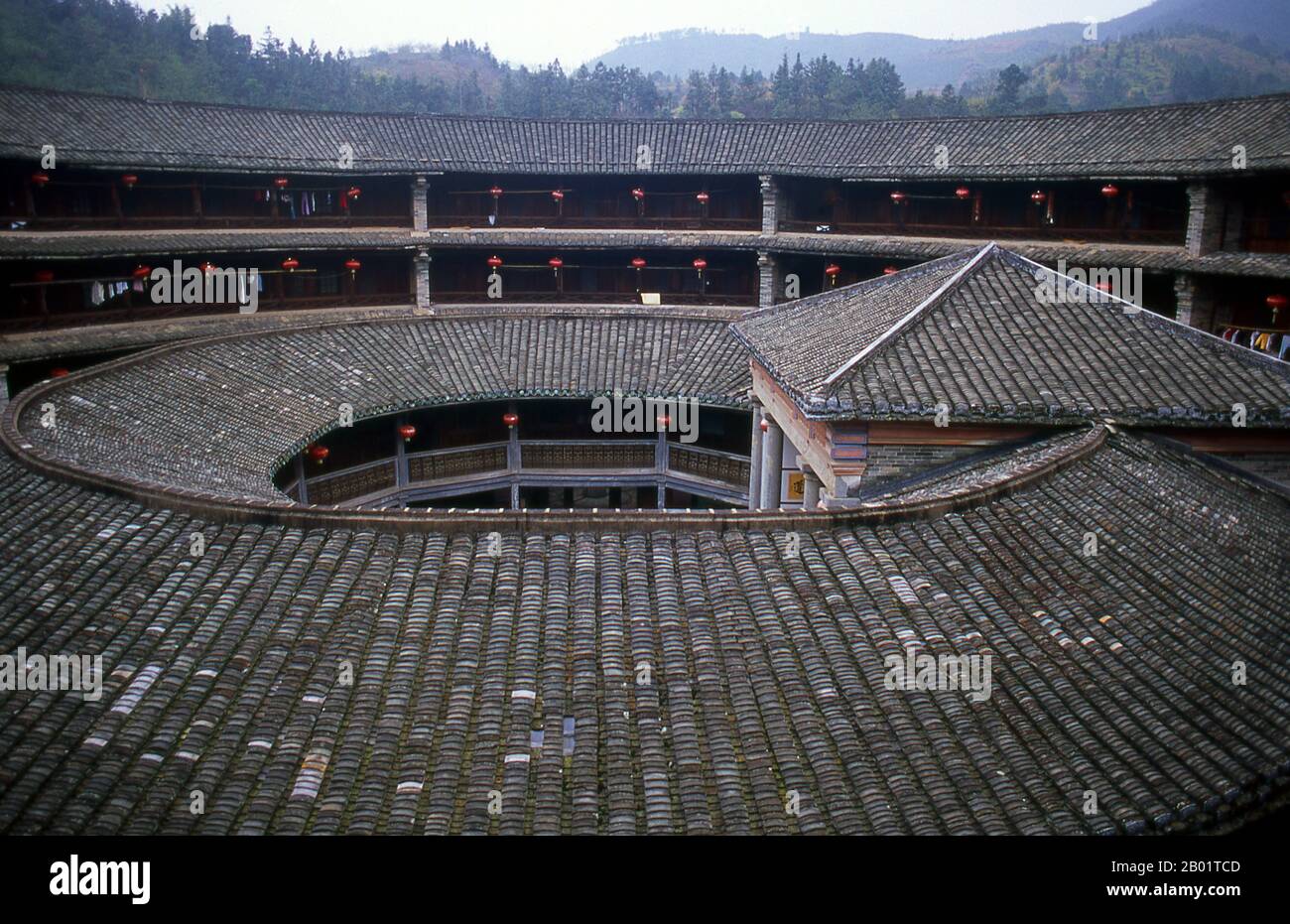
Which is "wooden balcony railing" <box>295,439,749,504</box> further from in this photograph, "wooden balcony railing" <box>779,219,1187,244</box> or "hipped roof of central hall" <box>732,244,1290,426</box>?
"wooden balcony railing" <box>779,219,1187,244</box>

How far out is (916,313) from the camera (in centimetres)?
1783

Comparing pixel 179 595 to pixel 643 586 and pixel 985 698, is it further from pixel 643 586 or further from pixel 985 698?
pixel 985 698

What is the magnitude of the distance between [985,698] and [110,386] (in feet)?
55.7

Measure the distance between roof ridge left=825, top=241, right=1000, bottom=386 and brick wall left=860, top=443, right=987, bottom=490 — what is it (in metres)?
1.24

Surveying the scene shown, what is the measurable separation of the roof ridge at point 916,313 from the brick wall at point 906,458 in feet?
4.07

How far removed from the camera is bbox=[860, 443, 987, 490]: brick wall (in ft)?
53.5

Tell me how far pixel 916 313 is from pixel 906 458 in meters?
2.85

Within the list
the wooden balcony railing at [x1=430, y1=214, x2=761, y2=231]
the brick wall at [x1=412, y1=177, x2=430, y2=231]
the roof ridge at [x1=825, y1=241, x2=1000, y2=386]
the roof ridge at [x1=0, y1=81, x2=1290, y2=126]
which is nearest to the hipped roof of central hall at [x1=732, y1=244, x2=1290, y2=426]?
the roof ridge at [x1=825, y1=241, x2=1000, y2=386]

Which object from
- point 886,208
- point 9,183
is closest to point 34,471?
point 9,183

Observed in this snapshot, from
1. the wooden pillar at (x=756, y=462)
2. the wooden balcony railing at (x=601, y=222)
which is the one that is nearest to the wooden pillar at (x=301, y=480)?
the wooden pillar at (x=756, y=462)

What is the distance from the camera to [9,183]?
85.6ft

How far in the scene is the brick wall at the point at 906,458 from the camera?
1631 centimetres

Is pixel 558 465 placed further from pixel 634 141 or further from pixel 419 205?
pixel 634 141

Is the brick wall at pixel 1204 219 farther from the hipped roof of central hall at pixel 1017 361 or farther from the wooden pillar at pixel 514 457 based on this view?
the wooden pillar at pixel 514 457
